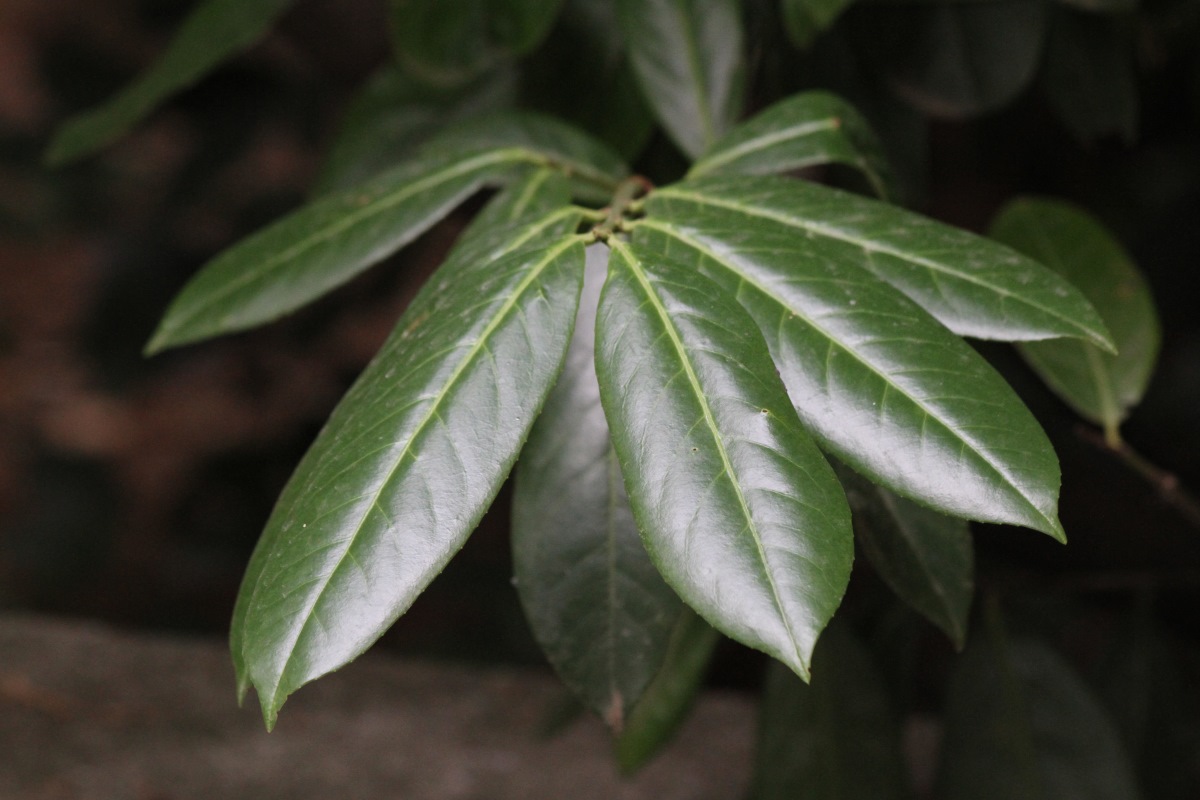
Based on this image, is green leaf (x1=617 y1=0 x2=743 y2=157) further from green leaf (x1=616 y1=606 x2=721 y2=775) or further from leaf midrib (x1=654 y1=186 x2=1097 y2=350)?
green leaf (x1=616 y1=606 x2=721 y2=775)

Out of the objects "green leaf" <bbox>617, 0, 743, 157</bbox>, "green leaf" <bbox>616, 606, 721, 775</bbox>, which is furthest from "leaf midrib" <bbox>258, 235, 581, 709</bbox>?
"green leaf" <bbox>616, 606, 721, 775</bbox>

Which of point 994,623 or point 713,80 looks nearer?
point 713,80

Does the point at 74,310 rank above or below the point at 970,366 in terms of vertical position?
below

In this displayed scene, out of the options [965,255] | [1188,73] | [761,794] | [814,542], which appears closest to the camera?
[814,542]

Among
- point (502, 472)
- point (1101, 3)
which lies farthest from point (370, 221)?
point (1101, 3)

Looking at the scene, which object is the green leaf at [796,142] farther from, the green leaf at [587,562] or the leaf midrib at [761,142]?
the green leaf at [587,562]

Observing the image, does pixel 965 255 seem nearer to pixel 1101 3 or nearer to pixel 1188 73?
pixel 1101 3

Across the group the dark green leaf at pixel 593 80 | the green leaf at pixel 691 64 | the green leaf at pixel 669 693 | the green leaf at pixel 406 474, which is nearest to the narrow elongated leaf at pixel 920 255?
the green leaf at pixel 406 474
